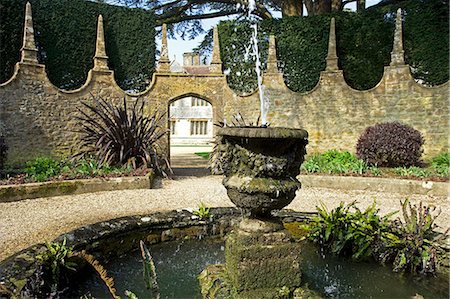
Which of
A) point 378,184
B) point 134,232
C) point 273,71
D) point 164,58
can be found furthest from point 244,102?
point 134,232

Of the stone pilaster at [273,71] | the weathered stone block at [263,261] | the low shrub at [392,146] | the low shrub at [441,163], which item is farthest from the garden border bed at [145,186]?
the weathered stone block at [263,261]

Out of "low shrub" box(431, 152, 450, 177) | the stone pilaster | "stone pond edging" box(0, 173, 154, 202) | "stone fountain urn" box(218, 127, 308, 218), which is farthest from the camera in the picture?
the stone pilaster

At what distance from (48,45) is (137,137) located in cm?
506

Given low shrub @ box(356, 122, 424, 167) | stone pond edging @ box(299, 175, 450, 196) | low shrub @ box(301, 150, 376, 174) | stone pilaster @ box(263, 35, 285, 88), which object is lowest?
stone pond edging @ box(299, 175, 450, 196)

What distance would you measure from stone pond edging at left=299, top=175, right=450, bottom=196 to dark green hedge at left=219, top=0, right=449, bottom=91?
16.3ft

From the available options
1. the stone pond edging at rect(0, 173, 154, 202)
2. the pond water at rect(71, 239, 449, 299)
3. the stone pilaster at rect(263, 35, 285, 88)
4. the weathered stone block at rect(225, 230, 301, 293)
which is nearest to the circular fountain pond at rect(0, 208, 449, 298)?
the pond water at rect(71, 239, 449, 299)

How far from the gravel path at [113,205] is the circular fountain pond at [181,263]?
31.2 inches

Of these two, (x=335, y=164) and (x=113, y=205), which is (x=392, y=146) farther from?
(x=113, y=205)

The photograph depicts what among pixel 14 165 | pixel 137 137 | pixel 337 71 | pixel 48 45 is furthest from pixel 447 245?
pixel 48 45

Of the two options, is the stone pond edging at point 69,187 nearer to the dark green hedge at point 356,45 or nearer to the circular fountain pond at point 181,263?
the circular fountain pond at point 181,263

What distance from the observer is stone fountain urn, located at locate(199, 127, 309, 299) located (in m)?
2.62

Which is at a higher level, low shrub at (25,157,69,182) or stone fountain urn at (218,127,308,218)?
stone fountain urn at (218,127,308,218)

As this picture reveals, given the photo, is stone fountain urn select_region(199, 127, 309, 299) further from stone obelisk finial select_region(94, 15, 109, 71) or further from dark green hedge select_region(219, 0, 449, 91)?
dark green hedge select_region(219, 0, 449, 91)

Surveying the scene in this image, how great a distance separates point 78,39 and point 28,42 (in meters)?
1.97
